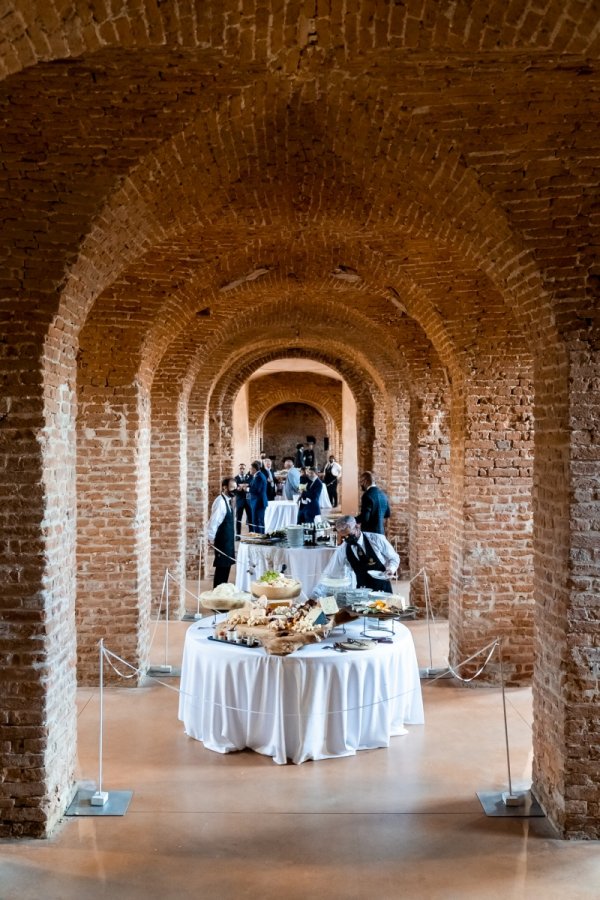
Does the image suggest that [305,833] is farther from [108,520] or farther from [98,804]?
[108,520]

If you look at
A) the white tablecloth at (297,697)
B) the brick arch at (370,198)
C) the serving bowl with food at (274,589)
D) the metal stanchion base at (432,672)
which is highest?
the brick arch at (370,198)

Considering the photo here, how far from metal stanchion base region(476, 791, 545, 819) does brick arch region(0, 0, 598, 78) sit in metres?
4.58

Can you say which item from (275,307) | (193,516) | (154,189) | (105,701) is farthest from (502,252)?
(193,516)

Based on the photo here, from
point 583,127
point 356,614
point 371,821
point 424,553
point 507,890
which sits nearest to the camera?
point 507,890

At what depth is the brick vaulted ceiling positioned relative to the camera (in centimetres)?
392

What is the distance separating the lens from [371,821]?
16.8 feet

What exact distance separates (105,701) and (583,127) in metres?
6.27

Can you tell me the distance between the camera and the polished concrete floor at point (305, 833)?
4.39 m

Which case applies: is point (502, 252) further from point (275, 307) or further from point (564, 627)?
point (275, 307)

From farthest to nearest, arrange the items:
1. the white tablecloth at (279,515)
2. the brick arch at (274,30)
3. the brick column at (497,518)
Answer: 1. the white tablecloth at (279,515)
2. the brick column at (497,518)
3. the brick arch at (274,30)

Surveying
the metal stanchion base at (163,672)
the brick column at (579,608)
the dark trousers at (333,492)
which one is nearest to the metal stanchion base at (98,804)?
the metal stanchion base at (163,672)

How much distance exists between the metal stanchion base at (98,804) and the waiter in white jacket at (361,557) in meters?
2.87

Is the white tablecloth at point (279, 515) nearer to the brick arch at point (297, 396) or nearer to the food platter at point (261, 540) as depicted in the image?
the food platter at point (261, 540)

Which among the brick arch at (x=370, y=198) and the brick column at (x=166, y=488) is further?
the brick column at (x=166, y=488)
